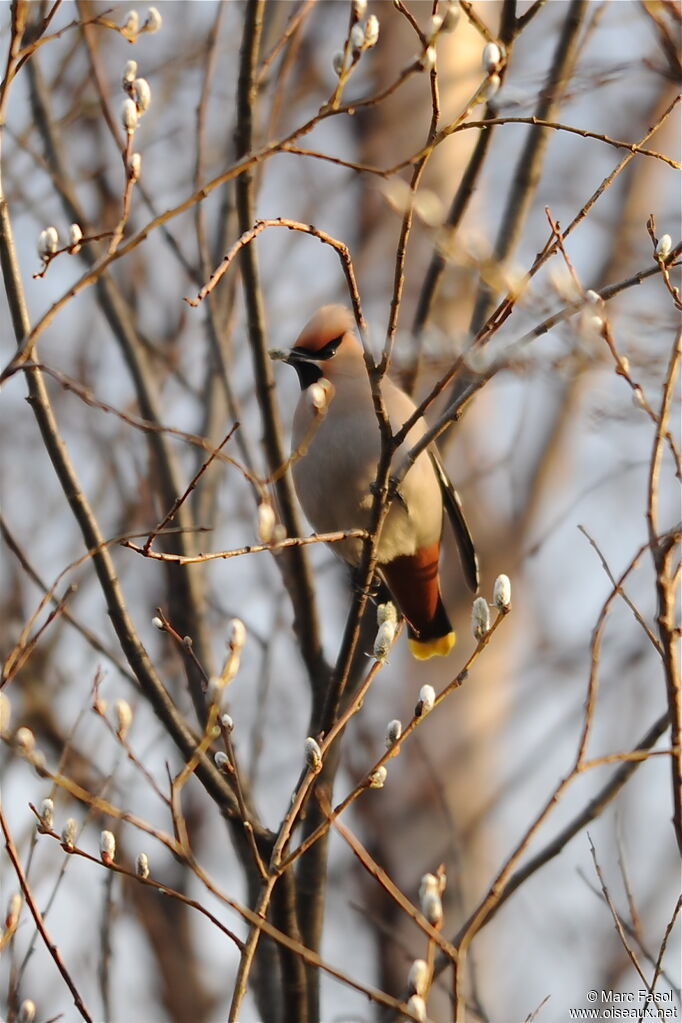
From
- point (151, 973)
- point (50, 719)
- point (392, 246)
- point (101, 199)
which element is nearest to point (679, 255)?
point (50, 719)

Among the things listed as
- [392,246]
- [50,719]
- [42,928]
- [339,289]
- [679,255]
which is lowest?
[42,928]

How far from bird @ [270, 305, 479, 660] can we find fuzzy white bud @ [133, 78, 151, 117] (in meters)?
1.41

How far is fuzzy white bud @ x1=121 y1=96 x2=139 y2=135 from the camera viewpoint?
91.3 inches

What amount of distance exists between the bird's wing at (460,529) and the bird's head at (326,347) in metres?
0.43

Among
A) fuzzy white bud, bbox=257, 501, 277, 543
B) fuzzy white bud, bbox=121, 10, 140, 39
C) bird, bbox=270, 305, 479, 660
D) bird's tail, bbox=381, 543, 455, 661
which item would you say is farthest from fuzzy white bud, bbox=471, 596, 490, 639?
bird's tail, bbox=381, 543, 455, 661

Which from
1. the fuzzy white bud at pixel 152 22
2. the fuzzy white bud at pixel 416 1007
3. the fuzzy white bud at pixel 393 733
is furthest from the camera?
the fuzzy white bud at pixel 152 22

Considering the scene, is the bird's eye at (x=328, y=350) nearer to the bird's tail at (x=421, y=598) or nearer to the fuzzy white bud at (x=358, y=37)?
the bird's tail at (x=421, y=598)

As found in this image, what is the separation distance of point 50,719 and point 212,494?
1.48m

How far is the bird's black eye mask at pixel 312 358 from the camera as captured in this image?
434 cm

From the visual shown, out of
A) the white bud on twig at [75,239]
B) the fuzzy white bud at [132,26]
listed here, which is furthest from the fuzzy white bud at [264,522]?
the fuzzy white bud at [132,26]

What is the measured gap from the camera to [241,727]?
281 inches

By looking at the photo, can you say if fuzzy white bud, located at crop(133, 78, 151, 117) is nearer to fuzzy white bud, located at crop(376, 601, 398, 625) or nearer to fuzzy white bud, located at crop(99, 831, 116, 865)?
fuzzy white bud, located at crop(376, 601, 398, 625)

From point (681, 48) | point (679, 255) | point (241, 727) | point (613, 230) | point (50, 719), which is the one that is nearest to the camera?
point (679, 255)

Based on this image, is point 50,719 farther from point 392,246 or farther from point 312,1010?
point 392,246
